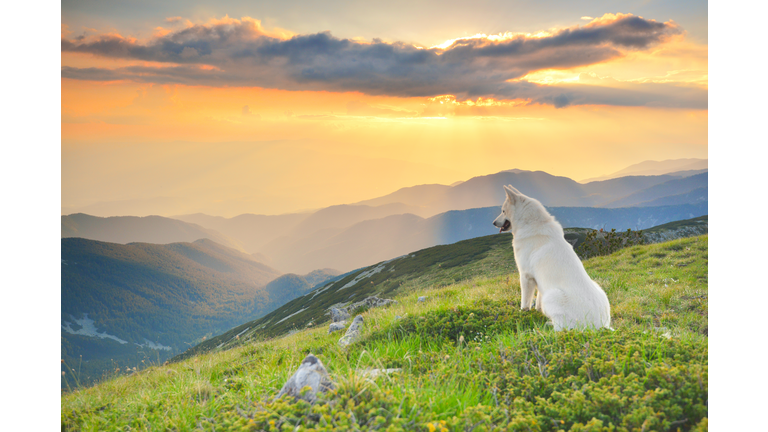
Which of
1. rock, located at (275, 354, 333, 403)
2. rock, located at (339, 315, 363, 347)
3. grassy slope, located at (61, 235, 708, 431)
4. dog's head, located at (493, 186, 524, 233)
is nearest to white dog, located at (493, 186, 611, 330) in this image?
dog's head, located at (493, 186, 524, 233)

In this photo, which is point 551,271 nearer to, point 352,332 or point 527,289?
point 527,289

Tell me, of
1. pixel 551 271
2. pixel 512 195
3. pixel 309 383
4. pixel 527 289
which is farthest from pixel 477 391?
pixel 512 195

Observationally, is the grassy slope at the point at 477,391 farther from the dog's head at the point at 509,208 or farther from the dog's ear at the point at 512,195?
the dog's ear at the point at 512,195

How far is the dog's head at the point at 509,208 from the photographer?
27.5 ft

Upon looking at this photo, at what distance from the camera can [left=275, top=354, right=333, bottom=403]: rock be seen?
327cm

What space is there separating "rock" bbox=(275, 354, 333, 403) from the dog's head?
617 cm

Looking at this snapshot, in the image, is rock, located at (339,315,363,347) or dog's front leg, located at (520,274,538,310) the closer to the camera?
dog's front leg, located at (520,274,538,310)

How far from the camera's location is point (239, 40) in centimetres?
1173

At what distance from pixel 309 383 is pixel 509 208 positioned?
21.6 ft

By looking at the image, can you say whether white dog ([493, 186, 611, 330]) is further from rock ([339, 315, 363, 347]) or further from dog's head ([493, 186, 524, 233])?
rock ([339, 315, 363, 347])
